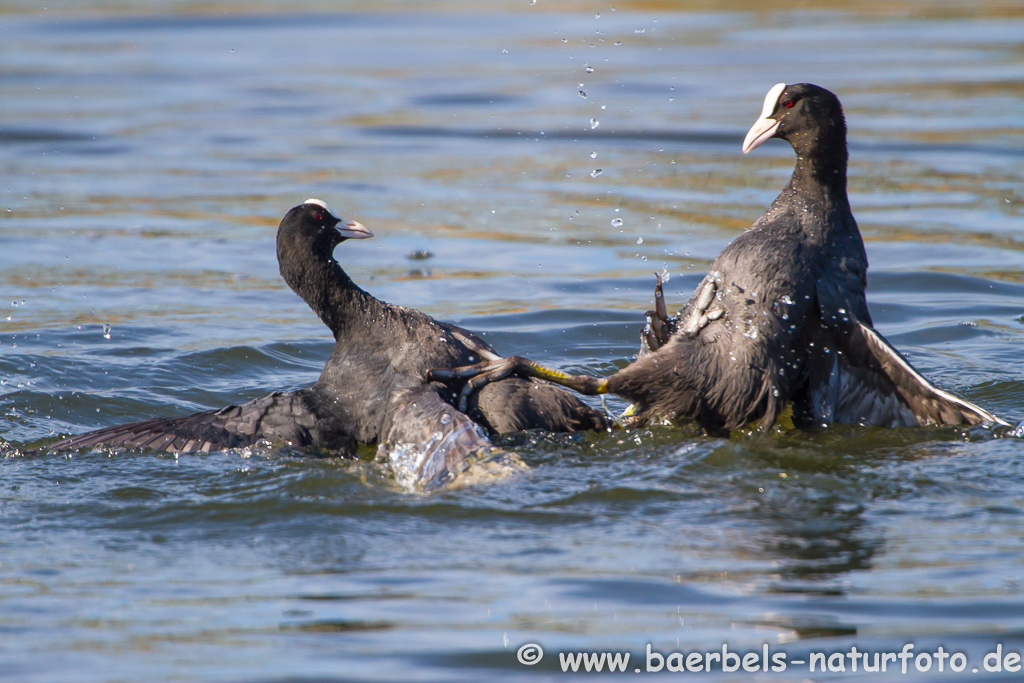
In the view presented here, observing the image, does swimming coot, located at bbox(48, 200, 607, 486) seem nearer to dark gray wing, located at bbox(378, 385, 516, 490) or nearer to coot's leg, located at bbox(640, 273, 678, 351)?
dark gray wing, located at bbox(378, 385, 516, 490)

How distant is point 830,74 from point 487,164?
4215mm

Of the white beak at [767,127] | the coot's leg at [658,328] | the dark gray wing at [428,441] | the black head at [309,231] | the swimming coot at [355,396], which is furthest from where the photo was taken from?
the white beak at [767,127]

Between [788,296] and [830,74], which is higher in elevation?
[830,74]

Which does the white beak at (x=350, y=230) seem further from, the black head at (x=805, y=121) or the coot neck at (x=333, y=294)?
the black head at (x=805, y=121)

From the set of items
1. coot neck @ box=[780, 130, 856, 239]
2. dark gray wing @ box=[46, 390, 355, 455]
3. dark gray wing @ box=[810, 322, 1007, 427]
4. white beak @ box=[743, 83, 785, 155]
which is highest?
white beak @ box=[743, 83, 785, 155]

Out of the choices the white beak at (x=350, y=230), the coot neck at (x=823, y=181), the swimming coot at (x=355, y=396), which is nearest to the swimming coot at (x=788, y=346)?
the coot neck at (x=823, y=181)

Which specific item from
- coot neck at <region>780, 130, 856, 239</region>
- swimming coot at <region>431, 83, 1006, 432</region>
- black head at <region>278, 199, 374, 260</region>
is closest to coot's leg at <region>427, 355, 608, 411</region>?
swimming coot at <region>431, 83, 1006, 432</region>

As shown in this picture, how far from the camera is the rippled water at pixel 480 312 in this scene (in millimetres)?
3229

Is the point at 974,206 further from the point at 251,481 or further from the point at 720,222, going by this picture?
the point at 251,481

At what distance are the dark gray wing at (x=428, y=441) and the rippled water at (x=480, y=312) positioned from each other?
12 centimetres

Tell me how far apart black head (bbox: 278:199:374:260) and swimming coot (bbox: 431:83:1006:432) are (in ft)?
2.52

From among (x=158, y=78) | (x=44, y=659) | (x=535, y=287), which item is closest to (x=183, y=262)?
(x=535, y=287)

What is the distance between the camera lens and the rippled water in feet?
10.6

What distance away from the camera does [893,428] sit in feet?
16.3
